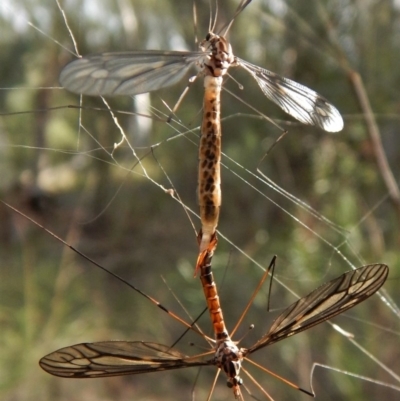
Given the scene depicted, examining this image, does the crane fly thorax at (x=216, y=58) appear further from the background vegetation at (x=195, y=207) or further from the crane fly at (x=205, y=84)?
the background vegetation at (x=195, y=207)

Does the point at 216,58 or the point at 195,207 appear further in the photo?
the point at 195,207

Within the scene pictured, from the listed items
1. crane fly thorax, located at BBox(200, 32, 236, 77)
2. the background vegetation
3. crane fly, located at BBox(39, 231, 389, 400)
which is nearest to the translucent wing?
crane fly, located at BBox(39, 231, 389, 400)

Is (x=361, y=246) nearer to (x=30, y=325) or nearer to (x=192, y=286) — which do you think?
(x=192, y=286)

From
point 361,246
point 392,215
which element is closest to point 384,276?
point 361,246

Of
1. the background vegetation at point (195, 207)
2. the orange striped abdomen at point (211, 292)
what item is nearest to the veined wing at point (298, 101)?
the orange striped abdomen at point (211, 292)

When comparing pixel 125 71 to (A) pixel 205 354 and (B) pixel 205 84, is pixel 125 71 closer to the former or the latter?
(B) pixel 205 84

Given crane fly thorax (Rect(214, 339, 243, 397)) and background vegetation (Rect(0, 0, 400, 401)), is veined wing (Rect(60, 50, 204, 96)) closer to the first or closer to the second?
crane fly thorax (Rect(214, 339, 243, 397))

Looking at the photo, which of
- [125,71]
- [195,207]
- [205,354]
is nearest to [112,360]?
[205,354]
